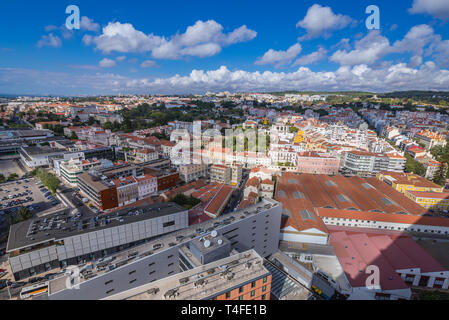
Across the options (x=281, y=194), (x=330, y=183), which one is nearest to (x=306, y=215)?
(x=281, y=194)

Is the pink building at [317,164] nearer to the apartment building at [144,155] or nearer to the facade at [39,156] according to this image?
the apartment building at [144,155]

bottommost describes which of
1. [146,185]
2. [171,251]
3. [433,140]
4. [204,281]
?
[146,185]

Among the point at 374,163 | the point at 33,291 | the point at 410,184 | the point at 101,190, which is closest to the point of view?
the point at 33,291

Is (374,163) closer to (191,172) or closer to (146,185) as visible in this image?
(191,172)

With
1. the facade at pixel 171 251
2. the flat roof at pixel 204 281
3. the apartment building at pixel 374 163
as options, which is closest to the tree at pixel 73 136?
the facade at pixel 171 251

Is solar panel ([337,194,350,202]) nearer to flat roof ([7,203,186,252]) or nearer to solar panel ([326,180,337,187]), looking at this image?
solar panel ([326,180,337,187])
